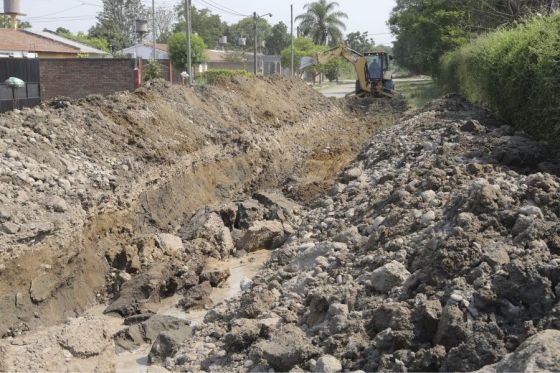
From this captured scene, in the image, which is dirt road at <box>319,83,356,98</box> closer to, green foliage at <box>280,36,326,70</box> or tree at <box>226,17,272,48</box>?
green foliage at <box>280,36,326,70</box>

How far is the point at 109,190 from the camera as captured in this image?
9969 mm

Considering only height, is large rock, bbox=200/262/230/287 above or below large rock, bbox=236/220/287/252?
below

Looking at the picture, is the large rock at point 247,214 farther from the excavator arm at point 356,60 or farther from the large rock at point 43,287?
the excavator arm at point 356,60

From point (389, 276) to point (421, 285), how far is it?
505 millimetres

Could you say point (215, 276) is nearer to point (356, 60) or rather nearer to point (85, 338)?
point (85, 338)

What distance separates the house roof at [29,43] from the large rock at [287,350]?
31166 mm

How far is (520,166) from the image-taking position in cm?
880

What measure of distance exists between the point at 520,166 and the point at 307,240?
315 centimetres

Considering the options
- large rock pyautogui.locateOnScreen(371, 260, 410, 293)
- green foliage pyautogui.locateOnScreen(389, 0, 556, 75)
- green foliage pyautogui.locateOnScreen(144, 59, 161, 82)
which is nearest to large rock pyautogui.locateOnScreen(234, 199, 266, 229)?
large rock pyautogui.locateOnScreen(371, 260, 410, 293)

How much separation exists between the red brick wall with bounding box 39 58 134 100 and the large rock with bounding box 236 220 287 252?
15303 mm

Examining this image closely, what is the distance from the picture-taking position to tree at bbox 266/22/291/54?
97062 mm

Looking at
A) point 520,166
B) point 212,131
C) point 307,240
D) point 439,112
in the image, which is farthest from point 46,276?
point 439,112

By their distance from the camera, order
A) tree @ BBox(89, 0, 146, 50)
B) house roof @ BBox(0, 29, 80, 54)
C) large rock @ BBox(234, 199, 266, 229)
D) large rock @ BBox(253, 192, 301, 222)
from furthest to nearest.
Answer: tree @ BBox(89, 0, 146, 50) < house roof @ BBox(0, 29, 80, 54) < large rock @ BBox(253, 192, 301, 222) < large rock @ BBox(234, 199, 266, 229)

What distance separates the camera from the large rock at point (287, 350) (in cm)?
534
